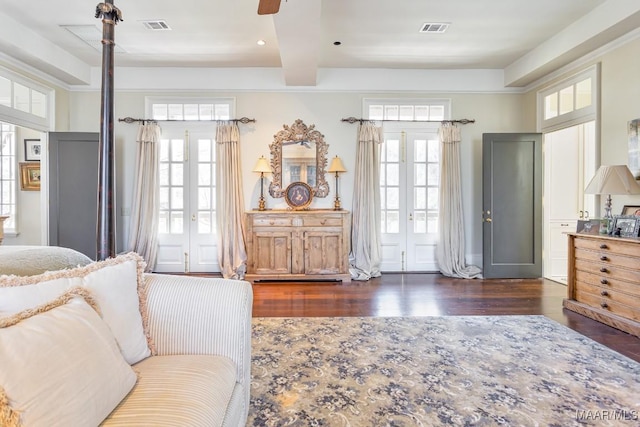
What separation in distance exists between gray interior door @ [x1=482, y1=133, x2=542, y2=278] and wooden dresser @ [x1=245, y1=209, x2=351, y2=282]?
2225mm

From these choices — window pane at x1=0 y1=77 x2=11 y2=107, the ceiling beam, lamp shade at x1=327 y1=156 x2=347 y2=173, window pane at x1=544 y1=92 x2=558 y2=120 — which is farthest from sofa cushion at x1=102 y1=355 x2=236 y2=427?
window pane at x1=544 y1=92 x2=558 y2=120

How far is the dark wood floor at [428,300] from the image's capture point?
10.9ft

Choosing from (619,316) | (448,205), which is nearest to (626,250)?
(619,316)

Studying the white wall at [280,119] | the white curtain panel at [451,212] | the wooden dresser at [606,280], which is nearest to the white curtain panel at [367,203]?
the white wall at [280,119]

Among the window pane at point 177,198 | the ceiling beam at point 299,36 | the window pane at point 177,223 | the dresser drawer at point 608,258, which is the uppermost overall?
the ceiling beam at point 299,36

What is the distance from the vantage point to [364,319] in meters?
3.32

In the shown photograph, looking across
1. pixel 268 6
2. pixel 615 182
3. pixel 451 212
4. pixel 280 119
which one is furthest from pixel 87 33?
pixel 615 182

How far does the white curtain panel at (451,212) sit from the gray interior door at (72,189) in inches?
207

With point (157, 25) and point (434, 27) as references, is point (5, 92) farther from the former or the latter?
point (434, 27)

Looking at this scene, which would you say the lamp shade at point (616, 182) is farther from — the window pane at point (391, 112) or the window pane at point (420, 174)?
the window pane at point (391, 112)

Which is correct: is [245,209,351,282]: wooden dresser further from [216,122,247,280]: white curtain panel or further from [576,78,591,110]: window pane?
[576,78,591,110]: window pane

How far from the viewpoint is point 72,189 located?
481cm

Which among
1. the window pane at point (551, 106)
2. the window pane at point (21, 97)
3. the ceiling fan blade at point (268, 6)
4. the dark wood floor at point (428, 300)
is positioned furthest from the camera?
the window pane at point (551, 106)

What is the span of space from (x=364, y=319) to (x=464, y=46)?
3833 millimetres
